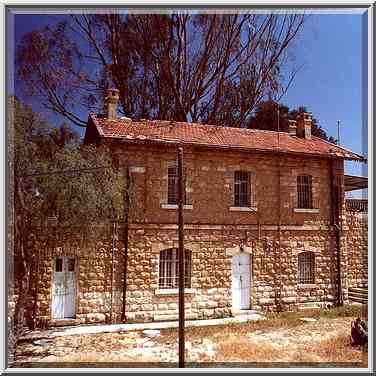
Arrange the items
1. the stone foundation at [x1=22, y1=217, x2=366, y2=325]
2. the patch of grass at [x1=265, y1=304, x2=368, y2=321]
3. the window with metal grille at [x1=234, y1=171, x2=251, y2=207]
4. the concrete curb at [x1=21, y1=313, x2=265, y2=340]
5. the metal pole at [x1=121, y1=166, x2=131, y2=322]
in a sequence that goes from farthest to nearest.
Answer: the window with metal grille at [x1=234, y1=171, x2=251, y2=207], the patch of grass at [x1=265, y1=304, x2=368, y2=321], the metal pole at [x1=121, y1=166, x2=131, y2=322], the stone foundation at [x1=22, y1=217, x2=366, y2=325], the concrete curb at [x1=21, y1=313, x2=265, y2=340]

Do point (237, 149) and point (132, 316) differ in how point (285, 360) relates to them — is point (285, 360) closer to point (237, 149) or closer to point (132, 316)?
point (132, 316)

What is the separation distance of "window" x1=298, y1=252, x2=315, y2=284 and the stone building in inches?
1.1

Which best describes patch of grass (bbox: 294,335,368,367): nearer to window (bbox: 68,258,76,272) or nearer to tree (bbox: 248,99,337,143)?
tree (bbox: 248,99,337,143)

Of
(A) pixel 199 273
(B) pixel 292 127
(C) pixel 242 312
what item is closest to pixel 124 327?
(A) pixel 199 273

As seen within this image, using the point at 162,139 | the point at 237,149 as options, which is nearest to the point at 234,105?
the point at 237,149

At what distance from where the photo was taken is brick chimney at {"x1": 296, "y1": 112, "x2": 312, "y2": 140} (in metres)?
10.2

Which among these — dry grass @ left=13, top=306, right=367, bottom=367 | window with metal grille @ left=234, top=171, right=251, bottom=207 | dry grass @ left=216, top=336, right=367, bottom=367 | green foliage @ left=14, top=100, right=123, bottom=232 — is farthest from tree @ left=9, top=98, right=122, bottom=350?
dry grass @ left=216, top=336, right=367, bottom=367

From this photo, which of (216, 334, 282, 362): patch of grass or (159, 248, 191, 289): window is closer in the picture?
(216, 334, 282, 362): patch of grass

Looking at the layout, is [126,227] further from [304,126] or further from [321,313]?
[304,126]

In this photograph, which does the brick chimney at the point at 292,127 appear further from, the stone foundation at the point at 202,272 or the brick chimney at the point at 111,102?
the brick chimney at the point at 111,102

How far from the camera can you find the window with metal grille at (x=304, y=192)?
1089 centimetres

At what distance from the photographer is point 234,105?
10109 millimetres

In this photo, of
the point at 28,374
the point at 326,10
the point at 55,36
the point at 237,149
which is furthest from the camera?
the point at 237,149

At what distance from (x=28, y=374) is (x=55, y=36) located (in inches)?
267
